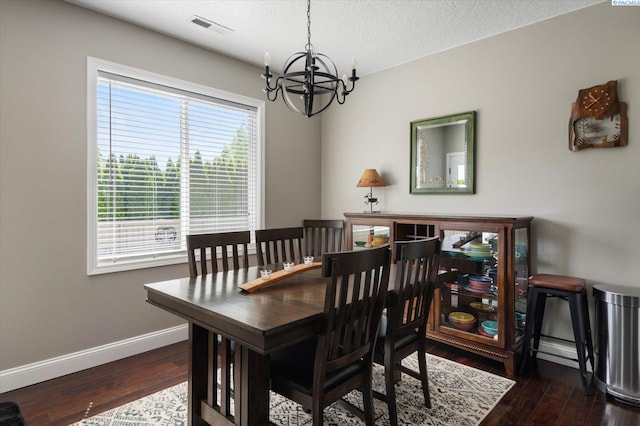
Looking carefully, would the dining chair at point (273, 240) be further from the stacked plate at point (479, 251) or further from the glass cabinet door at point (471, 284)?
the stacked plate at point (479, 251)

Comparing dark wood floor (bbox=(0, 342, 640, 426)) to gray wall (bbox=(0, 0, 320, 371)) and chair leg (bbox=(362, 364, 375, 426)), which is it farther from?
chair leg (bbox=(362, 364, 375, 426))

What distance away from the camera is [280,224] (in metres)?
4.17

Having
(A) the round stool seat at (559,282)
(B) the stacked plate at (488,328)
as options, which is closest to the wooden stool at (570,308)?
(A) the round stool seat at (559,282)

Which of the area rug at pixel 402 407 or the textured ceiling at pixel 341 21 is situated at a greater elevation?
the textured ceiling at pixel 341 21

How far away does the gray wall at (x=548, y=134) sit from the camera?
2.56 meters

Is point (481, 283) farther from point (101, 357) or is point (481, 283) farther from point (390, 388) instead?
point (101, 357)

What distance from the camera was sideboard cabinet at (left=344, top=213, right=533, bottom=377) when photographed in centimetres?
266

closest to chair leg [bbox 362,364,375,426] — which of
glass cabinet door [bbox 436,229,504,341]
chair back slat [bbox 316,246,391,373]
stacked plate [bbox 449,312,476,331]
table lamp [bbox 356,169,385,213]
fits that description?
chair back slat [bbox 316,246,391,373]

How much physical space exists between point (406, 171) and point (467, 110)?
83cm

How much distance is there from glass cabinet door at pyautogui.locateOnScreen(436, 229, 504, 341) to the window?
205 cm

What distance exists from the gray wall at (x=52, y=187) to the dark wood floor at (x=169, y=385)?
279 mm

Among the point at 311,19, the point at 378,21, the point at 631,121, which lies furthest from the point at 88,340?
the point at 631,121

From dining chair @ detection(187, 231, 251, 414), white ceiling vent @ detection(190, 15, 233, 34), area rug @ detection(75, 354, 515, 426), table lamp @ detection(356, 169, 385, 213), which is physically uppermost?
white ceiling vent @ detection(190, 15, 233, 34)

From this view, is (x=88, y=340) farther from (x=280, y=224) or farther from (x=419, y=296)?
(x=419, y=296)
